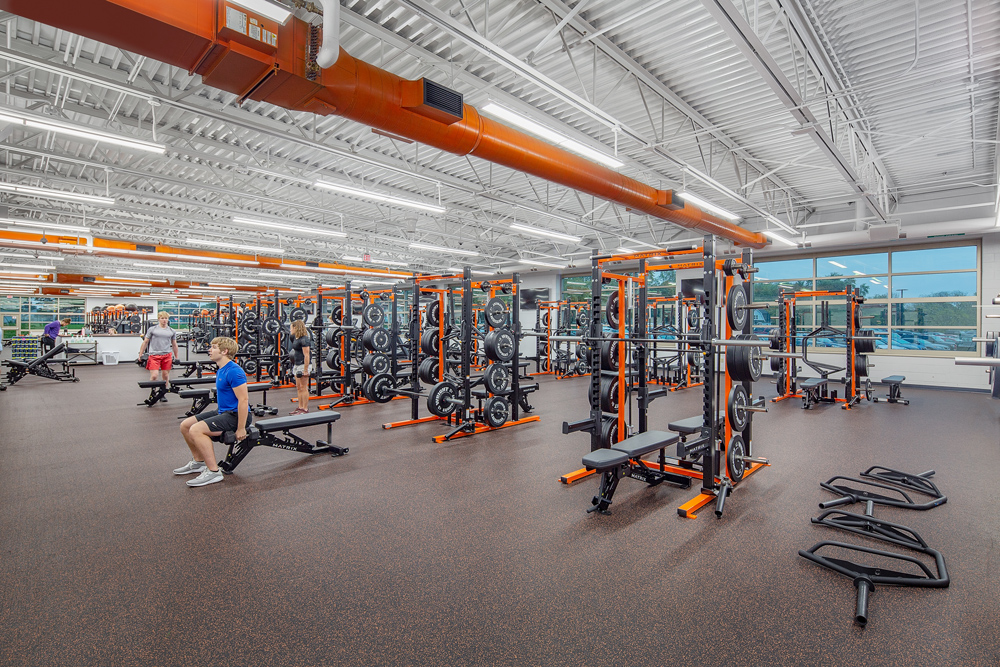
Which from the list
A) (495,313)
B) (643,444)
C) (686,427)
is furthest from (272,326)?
(686,427)

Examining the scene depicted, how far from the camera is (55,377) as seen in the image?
10.5m

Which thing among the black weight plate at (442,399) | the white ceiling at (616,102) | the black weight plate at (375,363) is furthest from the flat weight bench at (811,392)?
the black weight plate at (375,363)

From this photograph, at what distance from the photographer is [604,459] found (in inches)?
122

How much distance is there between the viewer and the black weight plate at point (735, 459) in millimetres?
3701

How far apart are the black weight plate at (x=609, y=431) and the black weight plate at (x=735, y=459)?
38.6 inches

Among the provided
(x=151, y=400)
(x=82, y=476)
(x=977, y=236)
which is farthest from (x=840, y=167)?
(x=151, y=400)

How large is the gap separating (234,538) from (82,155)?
7681 mm

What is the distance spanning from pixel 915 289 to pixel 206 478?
13.1 m

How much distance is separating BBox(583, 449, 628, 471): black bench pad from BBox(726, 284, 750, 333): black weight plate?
141 centimetres

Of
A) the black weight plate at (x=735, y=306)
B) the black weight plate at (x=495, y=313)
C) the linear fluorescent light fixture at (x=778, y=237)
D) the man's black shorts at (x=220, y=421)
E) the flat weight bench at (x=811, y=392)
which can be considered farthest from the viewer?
the linear fluorescent light fixture at (x=778, y=237)

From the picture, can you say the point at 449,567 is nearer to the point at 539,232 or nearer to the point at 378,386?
the point at 378,386

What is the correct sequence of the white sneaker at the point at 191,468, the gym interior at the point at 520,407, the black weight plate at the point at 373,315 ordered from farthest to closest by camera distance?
the black weight plate at the point at 373,315, the white sneaker at the point at 191,468, the gym interior at the point at 520,407

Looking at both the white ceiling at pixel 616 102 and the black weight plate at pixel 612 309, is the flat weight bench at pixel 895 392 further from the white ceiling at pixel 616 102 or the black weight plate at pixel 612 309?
the black weight plate at pixel 612 309

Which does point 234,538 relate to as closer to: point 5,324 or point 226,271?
point 226,271
